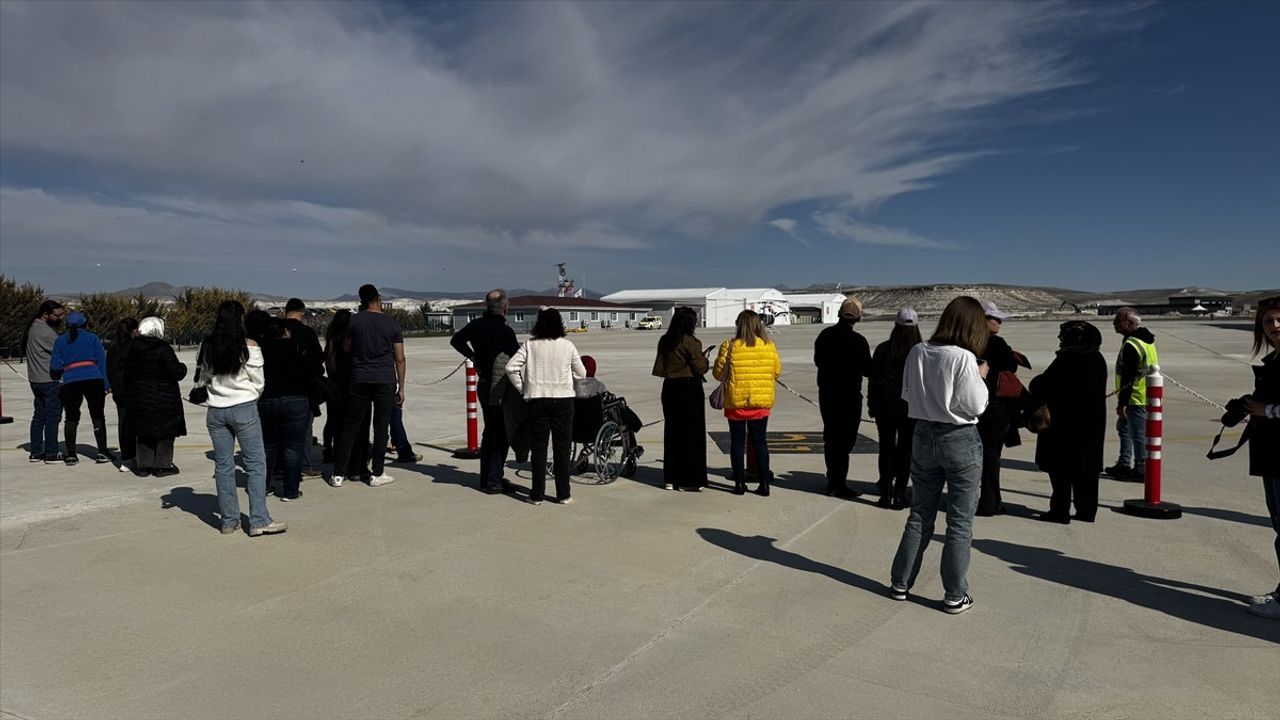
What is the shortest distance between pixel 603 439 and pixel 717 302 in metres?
94.3

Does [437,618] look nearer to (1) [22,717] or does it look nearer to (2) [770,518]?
(1) [22,717]

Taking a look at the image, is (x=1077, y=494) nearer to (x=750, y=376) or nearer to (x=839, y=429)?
(x=839, y=429)

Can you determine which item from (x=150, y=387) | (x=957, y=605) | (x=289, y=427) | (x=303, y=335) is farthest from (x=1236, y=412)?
(x=150, y=387)

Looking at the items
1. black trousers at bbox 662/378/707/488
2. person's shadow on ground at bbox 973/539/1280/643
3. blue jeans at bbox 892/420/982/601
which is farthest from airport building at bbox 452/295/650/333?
blue jeans at bbox 892/420/982/601

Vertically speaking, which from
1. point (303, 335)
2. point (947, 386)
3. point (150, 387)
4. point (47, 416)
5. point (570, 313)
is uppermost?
point (303, 335)

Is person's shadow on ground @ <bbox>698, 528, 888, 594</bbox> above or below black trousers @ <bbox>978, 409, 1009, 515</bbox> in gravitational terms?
below

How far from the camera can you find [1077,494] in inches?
270

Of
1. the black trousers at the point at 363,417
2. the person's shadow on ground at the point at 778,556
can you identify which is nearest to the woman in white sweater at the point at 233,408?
the black trousers at the point at 363,417

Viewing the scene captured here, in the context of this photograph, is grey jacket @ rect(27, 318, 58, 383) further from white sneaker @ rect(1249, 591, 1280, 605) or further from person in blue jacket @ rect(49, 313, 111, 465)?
white sneaker @ rect(1249, 591, 1280, 605)

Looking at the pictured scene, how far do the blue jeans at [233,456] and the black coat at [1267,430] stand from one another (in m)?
6.82

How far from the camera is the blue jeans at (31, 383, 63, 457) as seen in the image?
951cm

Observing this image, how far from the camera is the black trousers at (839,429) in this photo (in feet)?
24.4

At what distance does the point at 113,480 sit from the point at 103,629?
15.7 feet

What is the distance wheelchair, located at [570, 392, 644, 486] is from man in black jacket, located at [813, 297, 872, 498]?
2050mm
